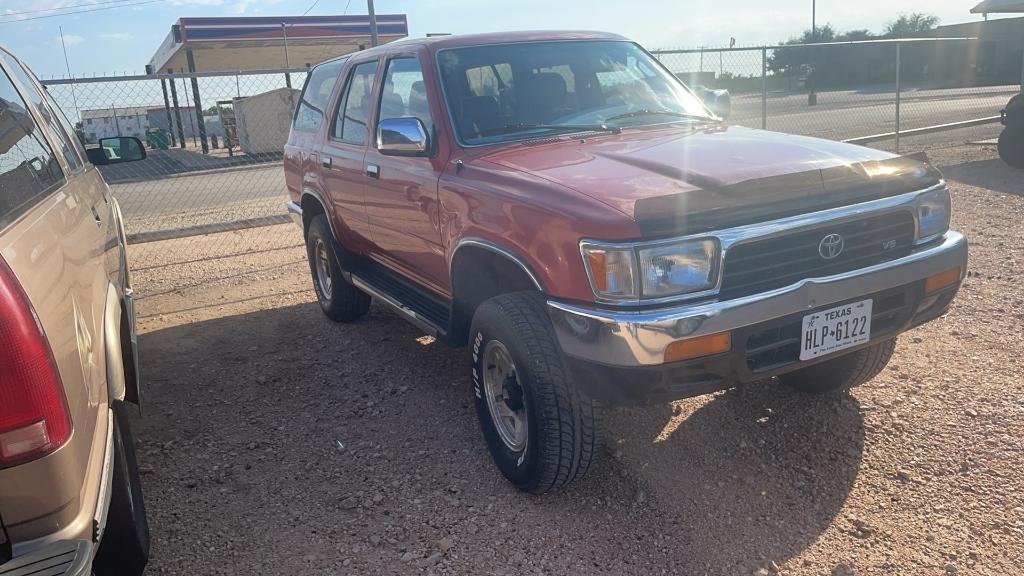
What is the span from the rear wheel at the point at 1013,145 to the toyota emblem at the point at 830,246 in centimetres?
893

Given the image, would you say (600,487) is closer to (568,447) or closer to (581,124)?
(568,447)

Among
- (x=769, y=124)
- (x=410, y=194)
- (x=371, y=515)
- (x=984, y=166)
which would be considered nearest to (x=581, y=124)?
(x=410, y=194)

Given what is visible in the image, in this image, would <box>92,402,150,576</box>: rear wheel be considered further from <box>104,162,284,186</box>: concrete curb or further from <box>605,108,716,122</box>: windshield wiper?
<box>104,162,284,186</box>: concrete curb

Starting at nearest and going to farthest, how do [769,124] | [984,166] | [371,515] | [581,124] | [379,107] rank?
[371,515], [581,124], [379,107], [984,166], [769,124]

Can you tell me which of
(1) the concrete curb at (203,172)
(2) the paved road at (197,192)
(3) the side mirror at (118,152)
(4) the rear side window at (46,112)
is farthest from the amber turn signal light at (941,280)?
(2) the paved road at (197,192)

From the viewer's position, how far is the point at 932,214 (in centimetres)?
332

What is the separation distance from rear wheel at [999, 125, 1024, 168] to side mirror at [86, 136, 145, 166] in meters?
10.1

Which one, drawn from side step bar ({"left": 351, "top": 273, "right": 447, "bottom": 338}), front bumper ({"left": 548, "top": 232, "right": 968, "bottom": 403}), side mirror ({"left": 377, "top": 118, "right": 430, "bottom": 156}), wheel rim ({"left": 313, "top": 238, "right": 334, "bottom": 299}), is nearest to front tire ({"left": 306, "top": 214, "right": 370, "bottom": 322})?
wheel rim ({"left": 313, "top": 238, "right": 334, "bottom": 299})

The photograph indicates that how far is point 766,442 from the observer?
371cm

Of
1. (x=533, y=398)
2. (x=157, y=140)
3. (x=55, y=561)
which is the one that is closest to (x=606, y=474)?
(x=533, y=398)

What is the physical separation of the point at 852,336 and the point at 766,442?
83cm

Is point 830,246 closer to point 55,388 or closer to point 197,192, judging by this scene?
point 55,388

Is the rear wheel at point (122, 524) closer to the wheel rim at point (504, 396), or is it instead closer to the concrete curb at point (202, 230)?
the wheel rim at point (504, 396)

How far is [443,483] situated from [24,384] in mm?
2010
